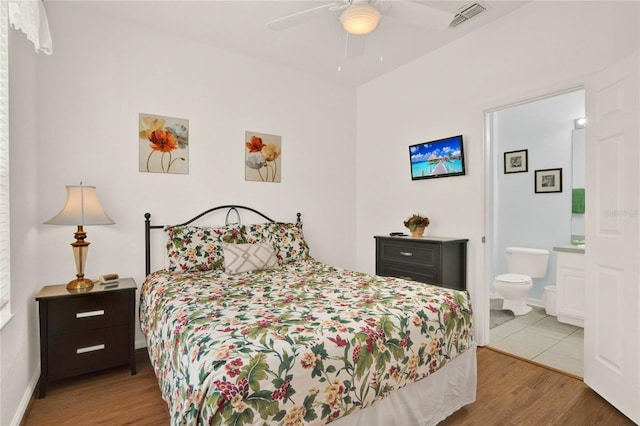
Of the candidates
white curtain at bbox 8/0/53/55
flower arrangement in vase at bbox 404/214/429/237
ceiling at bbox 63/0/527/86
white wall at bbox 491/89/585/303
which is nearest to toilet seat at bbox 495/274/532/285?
white wall at bbox 491/89/585/303

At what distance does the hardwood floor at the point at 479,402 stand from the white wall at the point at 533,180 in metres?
2.22

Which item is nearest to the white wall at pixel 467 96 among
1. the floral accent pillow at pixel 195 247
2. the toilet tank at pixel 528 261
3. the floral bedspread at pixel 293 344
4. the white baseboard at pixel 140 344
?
the floral bedspread at pixel 293 344

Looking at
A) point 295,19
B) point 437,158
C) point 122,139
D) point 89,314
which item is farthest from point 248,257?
point 437,158

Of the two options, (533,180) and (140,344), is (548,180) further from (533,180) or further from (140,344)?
(140,344)

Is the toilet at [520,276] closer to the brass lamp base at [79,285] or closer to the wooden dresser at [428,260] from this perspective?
the wooden dresser at [428,260]

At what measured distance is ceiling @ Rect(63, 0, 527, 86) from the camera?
2.62m

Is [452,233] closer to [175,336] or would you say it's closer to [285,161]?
[285,161]

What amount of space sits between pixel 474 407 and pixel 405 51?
3.11 metres

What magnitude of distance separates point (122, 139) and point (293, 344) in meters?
2.48

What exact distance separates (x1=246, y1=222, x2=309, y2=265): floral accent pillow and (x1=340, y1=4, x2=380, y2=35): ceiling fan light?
194 centimetres

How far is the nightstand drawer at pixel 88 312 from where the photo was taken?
2.26 m

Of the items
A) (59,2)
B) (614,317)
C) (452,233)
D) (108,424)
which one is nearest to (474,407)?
(614,317)

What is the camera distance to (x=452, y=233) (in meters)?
3.29

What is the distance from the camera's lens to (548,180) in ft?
13.8
